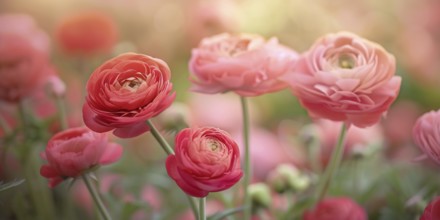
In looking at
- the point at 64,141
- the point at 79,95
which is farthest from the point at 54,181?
A: the point at 79,95

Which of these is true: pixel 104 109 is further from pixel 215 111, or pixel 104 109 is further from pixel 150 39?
pixel 150 39

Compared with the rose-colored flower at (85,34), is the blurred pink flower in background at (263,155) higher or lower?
lower

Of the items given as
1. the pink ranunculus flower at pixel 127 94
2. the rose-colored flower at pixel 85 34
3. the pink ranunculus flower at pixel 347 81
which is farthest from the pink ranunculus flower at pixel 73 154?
the rose-colored flower at pixel 85 34

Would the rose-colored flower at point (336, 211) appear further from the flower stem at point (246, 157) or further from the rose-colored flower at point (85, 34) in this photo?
the rose-colored flower at point (85, 34)

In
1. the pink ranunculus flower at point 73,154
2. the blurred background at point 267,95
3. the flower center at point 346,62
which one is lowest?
the blurred background at point 267,95

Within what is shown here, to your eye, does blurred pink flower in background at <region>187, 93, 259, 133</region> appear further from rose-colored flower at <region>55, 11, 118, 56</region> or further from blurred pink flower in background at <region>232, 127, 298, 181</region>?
rose-colored flower at <region>55, 11, 118, 56</region>

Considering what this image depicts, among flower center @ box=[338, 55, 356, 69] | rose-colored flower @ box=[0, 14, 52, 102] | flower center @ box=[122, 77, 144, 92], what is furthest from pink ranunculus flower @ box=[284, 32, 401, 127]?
rose-colored flower @ box=[0, 14, 52, 102]

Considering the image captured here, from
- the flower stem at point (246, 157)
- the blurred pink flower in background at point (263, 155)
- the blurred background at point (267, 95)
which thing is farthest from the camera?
the blurred pink flower in background at point (263, 155)
